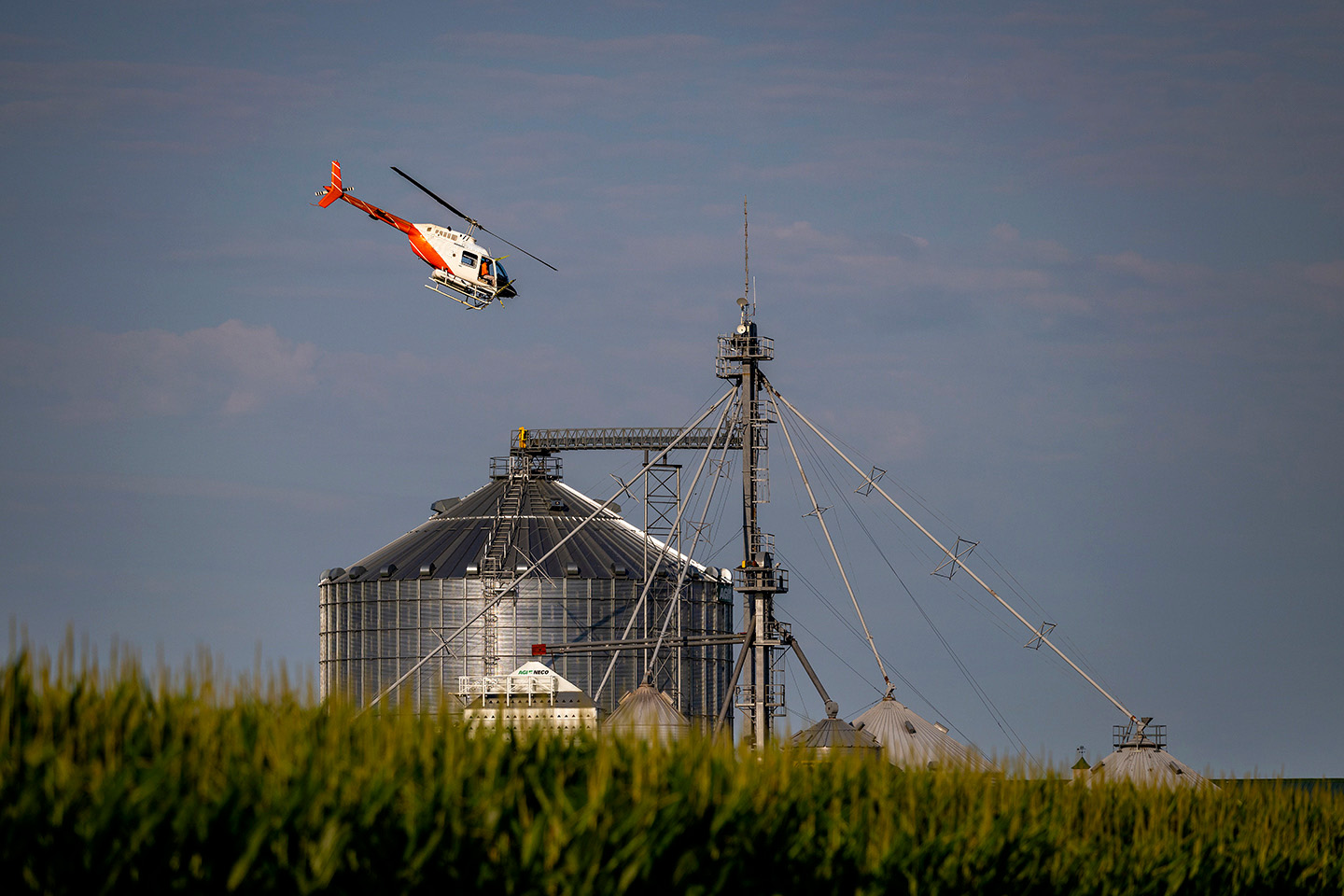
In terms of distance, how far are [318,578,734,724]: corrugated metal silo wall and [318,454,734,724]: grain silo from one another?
67mm

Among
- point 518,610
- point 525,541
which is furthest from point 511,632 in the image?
point 525,541

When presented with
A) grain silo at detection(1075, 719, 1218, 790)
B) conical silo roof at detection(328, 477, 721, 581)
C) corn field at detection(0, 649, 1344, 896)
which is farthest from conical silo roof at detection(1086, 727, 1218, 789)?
corn field at detection(0, 649, 1344, 896)

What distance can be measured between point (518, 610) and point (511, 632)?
1.19m

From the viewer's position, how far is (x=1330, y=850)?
28672 mm

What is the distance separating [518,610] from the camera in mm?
78688

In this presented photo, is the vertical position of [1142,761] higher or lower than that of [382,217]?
lower

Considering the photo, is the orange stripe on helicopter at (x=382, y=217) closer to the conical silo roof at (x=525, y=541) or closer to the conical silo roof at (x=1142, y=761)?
the conical silo roof at (x=525, y=541)

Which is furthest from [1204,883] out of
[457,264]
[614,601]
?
[614,601]

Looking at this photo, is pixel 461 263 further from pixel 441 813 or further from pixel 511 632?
pixel 441 813

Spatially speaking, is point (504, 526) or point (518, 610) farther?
point (504, 526)

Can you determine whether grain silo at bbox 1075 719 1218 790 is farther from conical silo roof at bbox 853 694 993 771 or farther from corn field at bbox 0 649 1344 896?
corn field at bbox 0 649 1344 896

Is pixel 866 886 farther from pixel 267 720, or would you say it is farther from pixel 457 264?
pixel 457 264

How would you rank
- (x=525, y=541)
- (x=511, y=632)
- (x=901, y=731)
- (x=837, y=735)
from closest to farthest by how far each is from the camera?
(x=837, y=735), (x=901, y=731), (x=511, y=632), (x=525, y=541)

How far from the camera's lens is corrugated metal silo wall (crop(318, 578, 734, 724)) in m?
77.6
